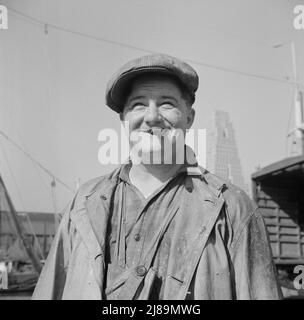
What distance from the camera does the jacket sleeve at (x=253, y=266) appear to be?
125 cm

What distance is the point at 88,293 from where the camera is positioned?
1.27 metres

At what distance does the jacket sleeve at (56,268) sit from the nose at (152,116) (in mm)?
432

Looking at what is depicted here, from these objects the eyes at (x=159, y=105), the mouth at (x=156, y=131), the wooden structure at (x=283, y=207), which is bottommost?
the mouth at (x=156, y=131)

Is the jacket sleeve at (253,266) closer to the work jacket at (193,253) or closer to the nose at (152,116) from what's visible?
the work jacket at (193,253)

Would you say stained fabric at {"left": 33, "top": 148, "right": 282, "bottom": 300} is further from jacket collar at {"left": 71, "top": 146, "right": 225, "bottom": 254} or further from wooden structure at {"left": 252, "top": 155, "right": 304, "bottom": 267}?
wooden structure at {"left": 252, "top": 155, "right": 304, "bottom": 267}

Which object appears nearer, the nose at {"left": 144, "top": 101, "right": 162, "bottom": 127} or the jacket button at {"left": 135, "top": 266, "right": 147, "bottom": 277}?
the jacket button at {"left": 135, "top": 266, "right": 147, "bottom": 277}

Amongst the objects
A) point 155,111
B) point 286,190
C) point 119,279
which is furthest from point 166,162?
point 286,190

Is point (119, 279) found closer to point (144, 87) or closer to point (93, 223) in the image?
point (93, 223)

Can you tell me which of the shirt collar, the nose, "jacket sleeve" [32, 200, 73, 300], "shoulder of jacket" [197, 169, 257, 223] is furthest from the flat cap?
"jacket sleeve" [32, 200, 73, 300]

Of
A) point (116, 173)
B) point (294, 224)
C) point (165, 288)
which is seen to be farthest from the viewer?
point (294, 224)

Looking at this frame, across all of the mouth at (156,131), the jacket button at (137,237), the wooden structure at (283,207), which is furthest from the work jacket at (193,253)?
the wooden structure at (283,207)

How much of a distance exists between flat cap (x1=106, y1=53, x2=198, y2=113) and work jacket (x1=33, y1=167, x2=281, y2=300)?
0.37 m

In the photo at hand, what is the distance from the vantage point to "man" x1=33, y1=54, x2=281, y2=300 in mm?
1259

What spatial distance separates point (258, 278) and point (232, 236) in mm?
149
